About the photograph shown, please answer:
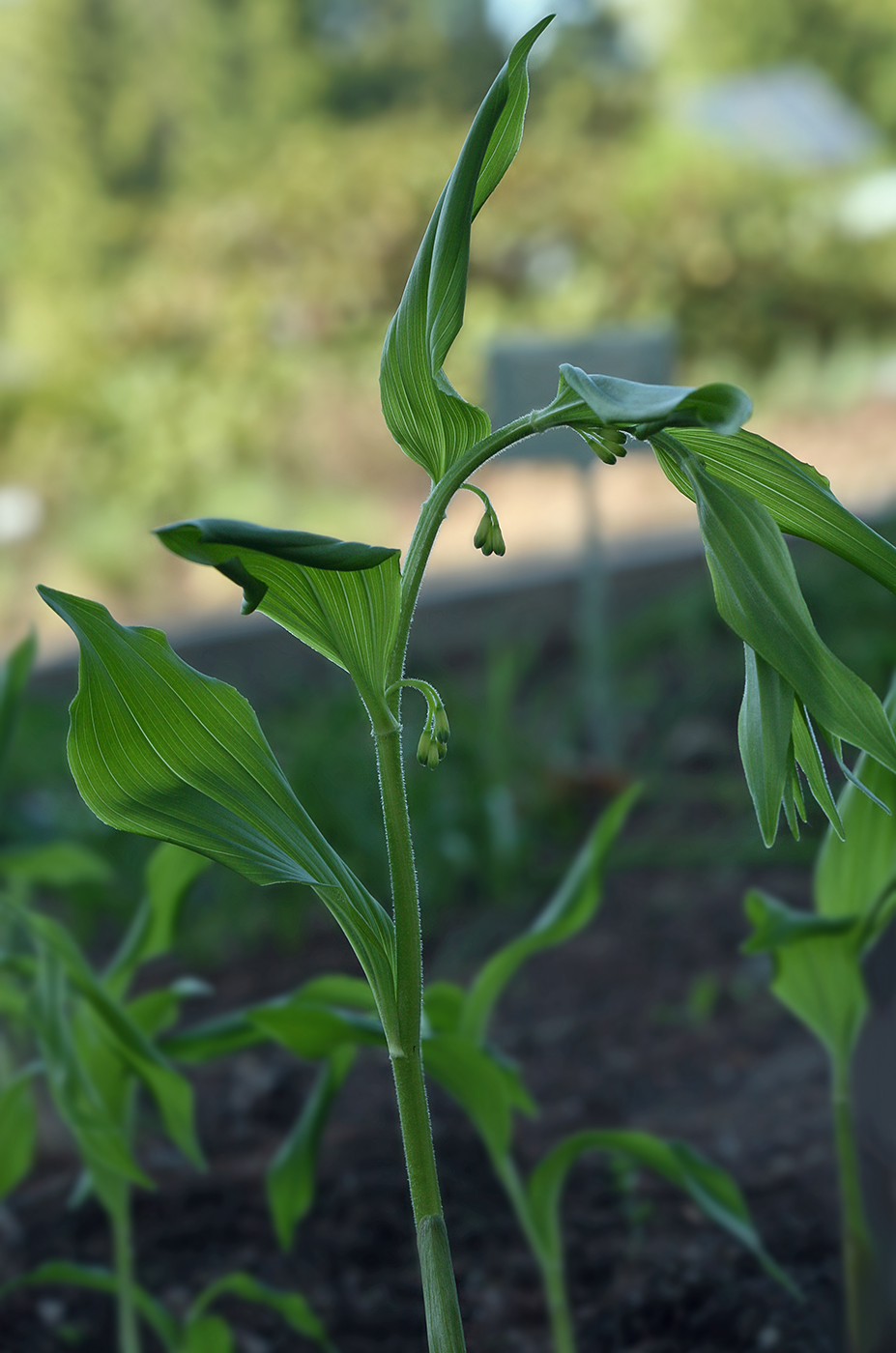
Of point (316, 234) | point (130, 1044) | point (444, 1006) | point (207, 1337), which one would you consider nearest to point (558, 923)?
point (444, 1006)

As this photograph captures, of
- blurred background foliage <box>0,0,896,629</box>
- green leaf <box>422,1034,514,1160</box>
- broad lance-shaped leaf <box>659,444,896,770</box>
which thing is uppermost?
blurred background foliage <box>0,0,896,629</box>

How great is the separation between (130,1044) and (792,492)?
58cm

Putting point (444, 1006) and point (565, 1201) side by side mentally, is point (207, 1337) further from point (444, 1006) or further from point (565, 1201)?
point (565, 1201)

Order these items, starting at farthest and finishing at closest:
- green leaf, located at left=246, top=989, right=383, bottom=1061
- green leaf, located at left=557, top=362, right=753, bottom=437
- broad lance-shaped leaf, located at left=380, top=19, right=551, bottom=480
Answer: green leaf, located at left=246, top=989, right=383, bottom=1061
broad lance-shaped leaf, located at left=380, top=19, right=551, bottom=480
green leaf, located at left=557, top=362, right=753, bottom=437

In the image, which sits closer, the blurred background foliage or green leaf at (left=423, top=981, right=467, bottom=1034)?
green leaf at (left=423, top=981, right=467, bottom=1034)

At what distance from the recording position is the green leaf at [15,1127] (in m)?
0.96

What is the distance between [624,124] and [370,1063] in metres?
8.70

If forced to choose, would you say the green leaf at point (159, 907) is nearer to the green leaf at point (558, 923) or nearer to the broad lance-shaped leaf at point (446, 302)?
the green leaf at point (558, 923)

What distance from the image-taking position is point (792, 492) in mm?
526

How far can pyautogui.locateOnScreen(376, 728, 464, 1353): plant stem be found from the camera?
0.60 meters

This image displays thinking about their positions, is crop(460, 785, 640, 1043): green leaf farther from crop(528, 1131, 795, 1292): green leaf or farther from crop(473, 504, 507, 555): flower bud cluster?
crop(473, 504, 507, 555): flower bud cluster

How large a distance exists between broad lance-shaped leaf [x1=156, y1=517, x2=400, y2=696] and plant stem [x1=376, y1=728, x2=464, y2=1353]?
0.14 ft

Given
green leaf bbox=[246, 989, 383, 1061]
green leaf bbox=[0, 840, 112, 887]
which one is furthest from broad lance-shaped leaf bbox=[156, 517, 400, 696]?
green leaf bbox=[0, 840, 112, 887]

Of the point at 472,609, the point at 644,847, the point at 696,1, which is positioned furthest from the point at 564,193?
the point at 644,847
